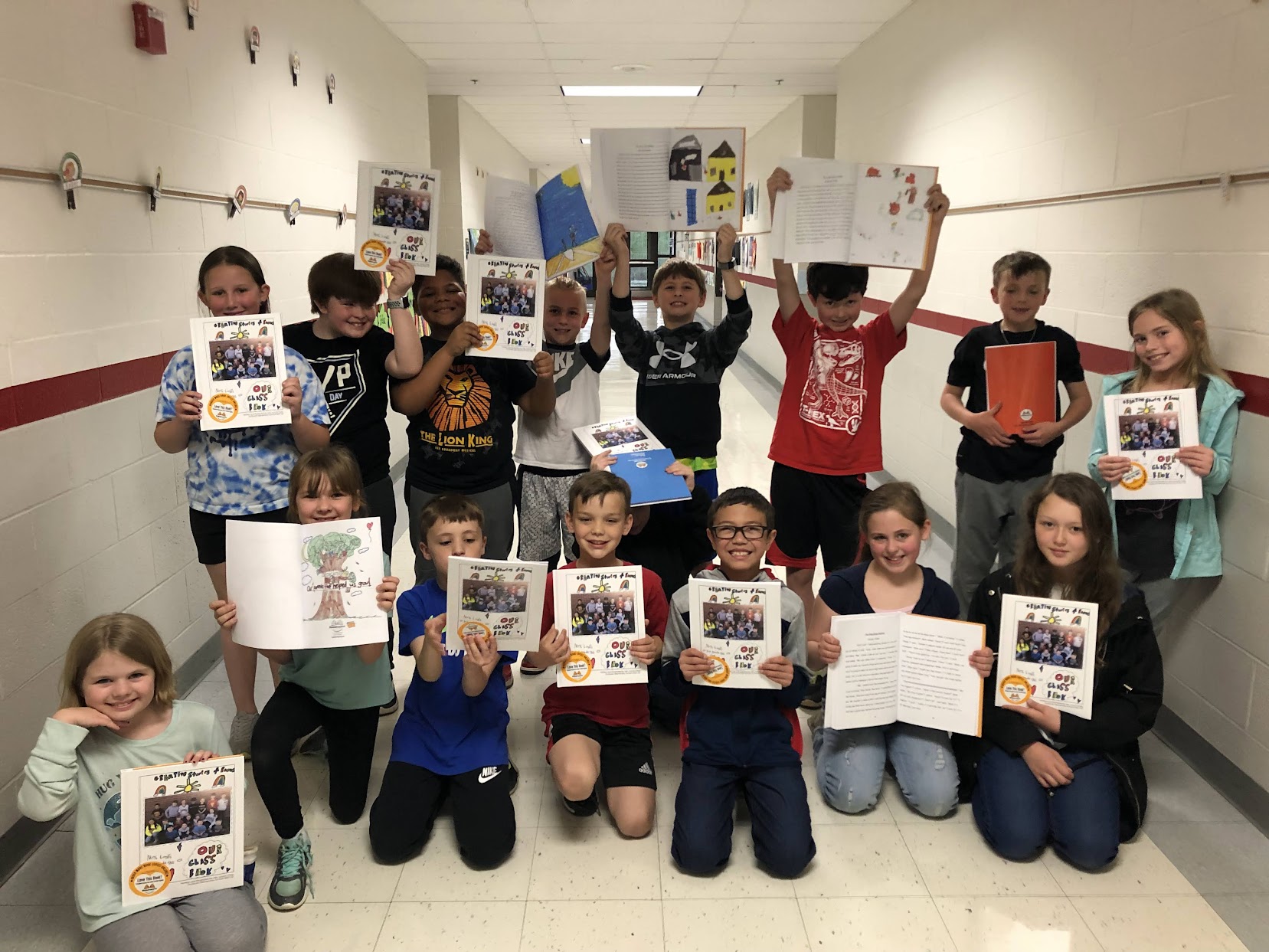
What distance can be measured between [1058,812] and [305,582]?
189 centimetres

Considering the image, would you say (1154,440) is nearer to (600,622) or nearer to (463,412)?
(600,622)

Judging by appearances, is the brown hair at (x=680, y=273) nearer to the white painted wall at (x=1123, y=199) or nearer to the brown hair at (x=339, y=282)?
the brown hair at (x=339, y=282)

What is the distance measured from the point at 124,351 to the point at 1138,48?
11.0 feet

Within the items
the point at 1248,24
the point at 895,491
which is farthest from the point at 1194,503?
the point at 1248,24

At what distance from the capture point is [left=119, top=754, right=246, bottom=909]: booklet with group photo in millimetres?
1656

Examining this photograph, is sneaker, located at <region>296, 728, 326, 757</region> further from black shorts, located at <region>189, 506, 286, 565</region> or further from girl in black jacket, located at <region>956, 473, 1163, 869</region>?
girl in black jacket, located at <region>956, 473, 1163, 869</region>

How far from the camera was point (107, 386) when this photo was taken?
8.48 ft

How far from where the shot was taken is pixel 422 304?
2.76 meters

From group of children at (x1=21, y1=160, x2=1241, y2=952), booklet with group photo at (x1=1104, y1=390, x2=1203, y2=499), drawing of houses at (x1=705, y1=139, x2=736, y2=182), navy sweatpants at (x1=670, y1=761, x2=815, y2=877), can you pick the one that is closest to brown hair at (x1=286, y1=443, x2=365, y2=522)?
group of children at (x1=21, y1=160, x2=1241, y2=952)

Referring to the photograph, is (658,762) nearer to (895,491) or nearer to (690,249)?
(895,491)

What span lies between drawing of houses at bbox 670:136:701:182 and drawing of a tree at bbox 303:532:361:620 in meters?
1.49

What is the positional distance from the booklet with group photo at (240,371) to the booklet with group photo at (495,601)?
662 millimetres

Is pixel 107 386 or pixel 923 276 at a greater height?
pixel 923 276

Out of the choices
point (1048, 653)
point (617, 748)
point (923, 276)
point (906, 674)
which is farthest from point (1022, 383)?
point (617, 748)
